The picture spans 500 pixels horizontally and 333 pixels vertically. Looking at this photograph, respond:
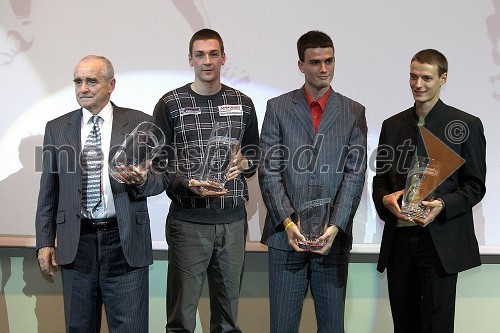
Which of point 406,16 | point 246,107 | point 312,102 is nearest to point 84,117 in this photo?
point 246,107

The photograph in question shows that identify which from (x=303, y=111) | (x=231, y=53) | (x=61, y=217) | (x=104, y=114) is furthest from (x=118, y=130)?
(x=231, y=53)

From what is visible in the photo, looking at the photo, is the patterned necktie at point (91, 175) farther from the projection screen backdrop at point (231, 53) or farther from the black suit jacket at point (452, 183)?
the black suit jacket at point (452, 183)

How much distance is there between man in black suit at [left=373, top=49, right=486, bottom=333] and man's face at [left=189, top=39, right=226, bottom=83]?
3.24 ft

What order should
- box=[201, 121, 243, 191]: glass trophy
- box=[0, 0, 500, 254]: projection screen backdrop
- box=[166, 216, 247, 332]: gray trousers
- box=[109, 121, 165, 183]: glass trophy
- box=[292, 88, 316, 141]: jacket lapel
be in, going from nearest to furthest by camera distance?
box=[109, 121, 165, 183]: glass trophy
box=[201, 121, 243, 191]: glass trophy
box=[292, 88, 316, 141]: jacket lapel
box=[166, 216, 247, 332]: gray trousers
box=[0, 0, 500, 254]: projection screen backdrop

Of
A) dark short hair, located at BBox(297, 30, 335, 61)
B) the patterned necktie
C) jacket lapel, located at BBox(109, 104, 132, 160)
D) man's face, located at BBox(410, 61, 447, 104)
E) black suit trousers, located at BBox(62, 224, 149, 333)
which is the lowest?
black suit trousers, located at BBox(62, 224, 149, 333)

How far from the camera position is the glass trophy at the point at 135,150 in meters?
2.89

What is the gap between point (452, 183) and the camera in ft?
10.2

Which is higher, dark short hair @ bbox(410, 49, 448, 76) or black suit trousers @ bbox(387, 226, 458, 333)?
dark short hair @ bbox(410, 49, 448, 76)

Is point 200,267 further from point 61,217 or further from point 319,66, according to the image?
point 319,66

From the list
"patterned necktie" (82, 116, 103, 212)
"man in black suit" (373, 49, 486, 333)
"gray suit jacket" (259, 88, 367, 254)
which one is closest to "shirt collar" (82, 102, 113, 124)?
"patterned necktie" (82, 116, 103, 212)

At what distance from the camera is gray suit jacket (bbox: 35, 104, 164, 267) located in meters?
3.06

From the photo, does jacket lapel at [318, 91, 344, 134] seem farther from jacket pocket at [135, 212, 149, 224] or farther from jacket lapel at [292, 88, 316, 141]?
jacket pocket at [135, 212, 149, 224]

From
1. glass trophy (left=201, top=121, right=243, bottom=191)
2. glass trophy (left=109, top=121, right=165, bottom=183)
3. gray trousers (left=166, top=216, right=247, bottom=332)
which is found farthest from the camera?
gray trousers (left=166, top=216, right=247, bottom=332)

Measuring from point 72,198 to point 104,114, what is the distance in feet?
1.42
